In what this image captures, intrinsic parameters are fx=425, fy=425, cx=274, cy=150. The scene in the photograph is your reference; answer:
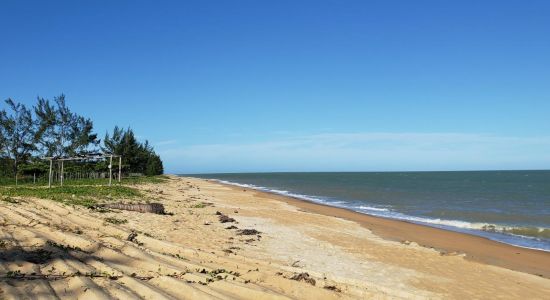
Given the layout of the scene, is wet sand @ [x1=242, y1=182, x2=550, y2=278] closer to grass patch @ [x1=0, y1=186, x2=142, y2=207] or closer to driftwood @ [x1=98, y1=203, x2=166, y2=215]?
driftwood @ [x1=98, y1=203, x2=166, y2=215]

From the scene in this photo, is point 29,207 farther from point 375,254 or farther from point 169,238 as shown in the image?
point 375,254

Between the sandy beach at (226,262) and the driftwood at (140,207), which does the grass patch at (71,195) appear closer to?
the driftwood at (140,207)

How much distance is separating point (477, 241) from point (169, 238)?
12063mm

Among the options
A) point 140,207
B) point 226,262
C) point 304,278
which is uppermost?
point 140,207

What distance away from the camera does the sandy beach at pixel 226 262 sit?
5.86 metres

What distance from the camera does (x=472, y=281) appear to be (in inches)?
371

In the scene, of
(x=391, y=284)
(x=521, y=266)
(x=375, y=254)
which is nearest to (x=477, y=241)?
(x=521, y=266)

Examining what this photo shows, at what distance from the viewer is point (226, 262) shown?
812 cm

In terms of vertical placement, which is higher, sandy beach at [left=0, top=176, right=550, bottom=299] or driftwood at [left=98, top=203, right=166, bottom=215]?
driftwood at [left=98, top=203, right=166, bottom=215]

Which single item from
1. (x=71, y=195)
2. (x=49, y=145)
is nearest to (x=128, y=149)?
(x=49, y=145)

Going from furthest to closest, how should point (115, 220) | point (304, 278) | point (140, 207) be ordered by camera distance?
point (140, 207) < point (115, 220) < point (304, 278)

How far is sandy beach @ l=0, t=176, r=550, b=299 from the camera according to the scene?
5863mm

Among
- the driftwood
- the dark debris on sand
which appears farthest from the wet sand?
the driftwood

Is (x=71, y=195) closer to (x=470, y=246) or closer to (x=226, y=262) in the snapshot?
(x=226, y=262)
